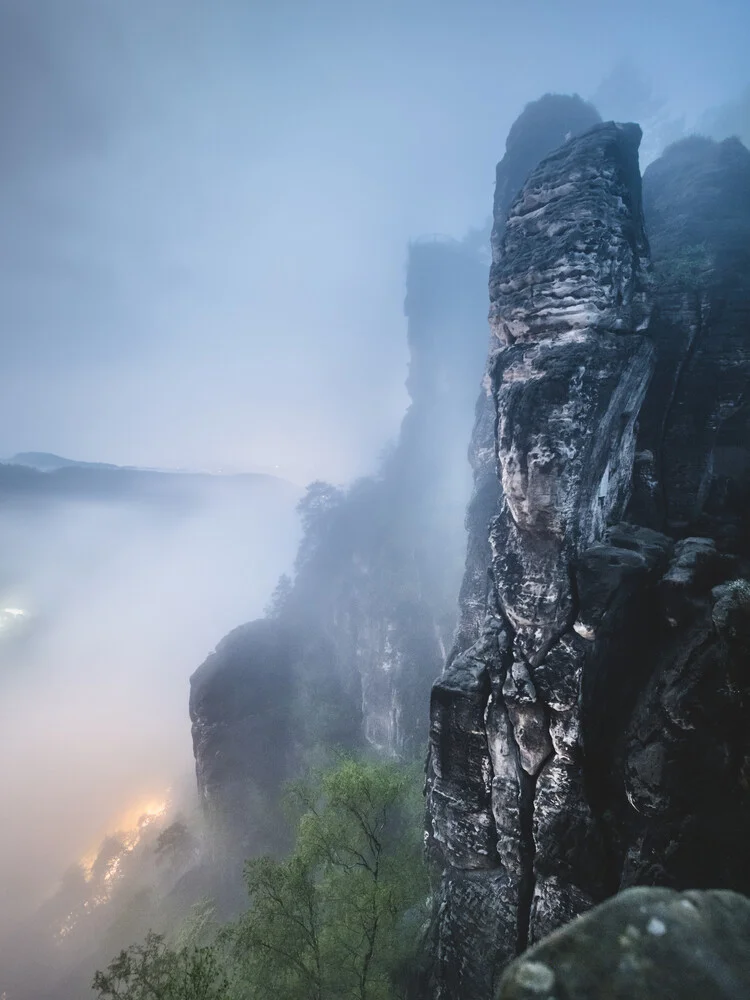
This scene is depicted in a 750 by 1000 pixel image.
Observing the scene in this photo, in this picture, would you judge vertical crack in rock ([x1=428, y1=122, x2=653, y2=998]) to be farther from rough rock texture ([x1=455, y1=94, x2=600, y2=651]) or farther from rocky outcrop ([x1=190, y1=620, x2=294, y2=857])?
rocky outcrop ([x1=190, y1=620, x2=294, y2=857])

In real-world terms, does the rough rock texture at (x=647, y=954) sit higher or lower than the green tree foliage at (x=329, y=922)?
higher

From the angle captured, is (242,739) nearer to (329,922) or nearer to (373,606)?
(373,606)

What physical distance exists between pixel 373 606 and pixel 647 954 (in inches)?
2142

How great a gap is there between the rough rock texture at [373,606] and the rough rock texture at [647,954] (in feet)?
145

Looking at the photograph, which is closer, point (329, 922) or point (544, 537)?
point (544, 537)

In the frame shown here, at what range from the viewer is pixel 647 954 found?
2637 millimetres

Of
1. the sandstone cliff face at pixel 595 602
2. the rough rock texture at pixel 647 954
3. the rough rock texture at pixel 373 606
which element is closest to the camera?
the rough rock texture at pixel 647 954

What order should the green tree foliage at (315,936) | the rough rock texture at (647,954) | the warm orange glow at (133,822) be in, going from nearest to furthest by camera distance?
the rough rock texture at (647,954), the green tree foliage at (315,936), the warm orange glow at (133,822)

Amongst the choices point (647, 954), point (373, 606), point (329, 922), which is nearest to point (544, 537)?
point (647, 954)

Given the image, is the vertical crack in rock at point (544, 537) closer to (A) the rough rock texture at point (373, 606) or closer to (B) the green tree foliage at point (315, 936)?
(B) the green tree foliage at point (315, 936)

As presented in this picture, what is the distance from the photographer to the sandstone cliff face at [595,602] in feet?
36.0

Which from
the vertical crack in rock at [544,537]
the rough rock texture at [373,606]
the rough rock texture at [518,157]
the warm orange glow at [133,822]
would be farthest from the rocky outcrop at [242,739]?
the warm orange glow at [133,822]

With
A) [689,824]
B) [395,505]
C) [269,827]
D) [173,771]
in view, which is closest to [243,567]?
[173,771]

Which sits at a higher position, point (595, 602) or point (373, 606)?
point (595, 602)
